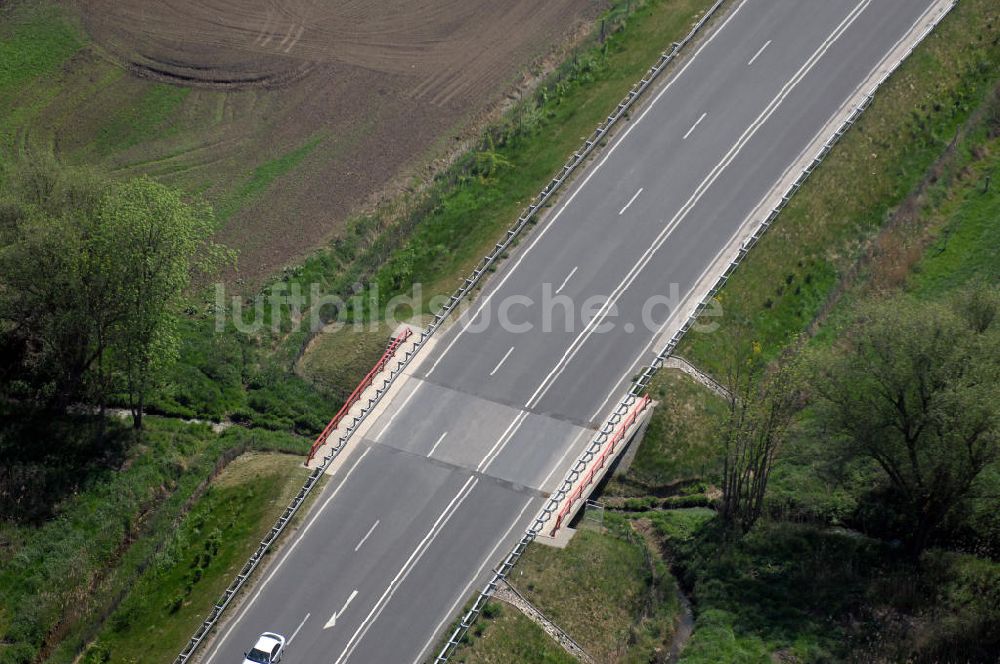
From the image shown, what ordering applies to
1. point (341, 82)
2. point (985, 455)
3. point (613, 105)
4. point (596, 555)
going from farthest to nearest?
1. point (341, 82)
2. point (613, 105)
3. point (596, 555)
4. point (985, 455)

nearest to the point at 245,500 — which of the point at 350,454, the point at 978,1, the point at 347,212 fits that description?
the point at 350,454

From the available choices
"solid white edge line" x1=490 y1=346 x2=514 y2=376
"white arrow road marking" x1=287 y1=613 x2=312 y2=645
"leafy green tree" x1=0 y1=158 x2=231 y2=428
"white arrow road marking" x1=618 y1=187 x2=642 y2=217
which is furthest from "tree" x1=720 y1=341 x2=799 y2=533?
"leafy green tree" x1=0 y1=158 x2=231 y2=428

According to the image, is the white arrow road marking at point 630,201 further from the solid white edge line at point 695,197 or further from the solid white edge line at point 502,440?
the solid white edge line at point 502,440

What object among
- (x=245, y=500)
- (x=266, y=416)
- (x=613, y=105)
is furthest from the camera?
(x=613, y=105)

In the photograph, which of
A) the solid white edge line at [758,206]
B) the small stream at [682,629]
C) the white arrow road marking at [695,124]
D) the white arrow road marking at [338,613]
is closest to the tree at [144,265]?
the white arrow road marking at [338,613]

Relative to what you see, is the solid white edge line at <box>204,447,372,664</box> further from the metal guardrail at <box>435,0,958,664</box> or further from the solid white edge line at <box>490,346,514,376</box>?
the metal guardrail at <box>435,0,958,664</box>

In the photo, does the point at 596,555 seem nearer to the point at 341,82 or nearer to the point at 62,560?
the point at 62,560
